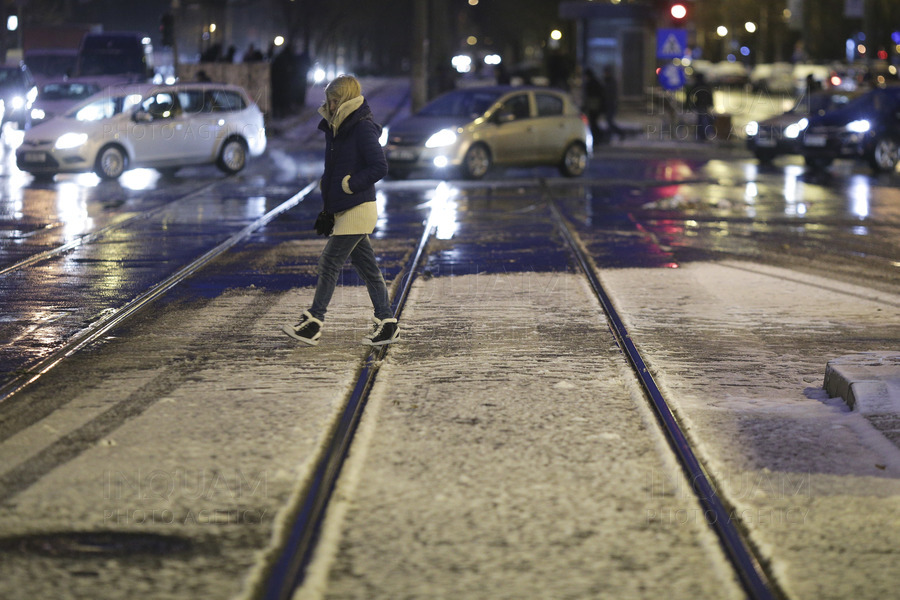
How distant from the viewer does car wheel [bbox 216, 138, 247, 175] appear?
21.4 metres

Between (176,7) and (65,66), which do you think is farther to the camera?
(65,66)

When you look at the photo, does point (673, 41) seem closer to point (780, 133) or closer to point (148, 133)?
point (780, 133)

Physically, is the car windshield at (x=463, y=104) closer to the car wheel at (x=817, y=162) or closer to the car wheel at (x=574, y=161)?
the car wheel at (x=574, y=161)

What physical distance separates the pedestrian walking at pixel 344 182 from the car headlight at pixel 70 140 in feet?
42.0

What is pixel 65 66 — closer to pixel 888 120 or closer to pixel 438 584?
pixel 888 120

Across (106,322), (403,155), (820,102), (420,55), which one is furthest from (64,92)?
(106,322)

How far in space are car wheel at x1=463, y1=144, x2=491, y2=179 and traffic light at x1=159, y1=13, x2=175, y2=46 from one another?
14.6 metres

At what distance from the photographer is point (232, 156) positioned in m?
21.7

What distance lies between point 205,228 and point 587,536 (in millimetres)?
10130

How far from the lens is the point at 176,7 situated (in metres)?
32.6

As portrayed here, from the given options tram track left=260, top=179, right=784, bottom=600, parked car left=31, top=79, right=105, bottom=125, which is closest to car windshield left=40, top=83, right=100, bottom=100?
parked car left=31, top=79, right=105, bottom=125

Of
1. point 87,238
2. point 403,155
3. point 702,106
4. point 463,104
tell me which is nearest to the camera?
point 87,238

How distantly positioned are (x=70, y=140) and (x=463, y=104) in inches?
243

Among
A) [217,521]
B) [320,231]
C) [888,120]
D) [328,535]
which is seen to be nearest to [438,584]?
[328,535]
